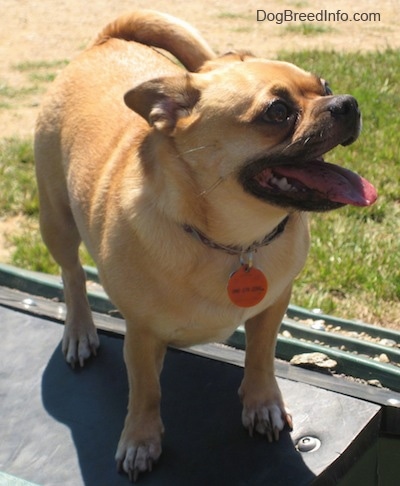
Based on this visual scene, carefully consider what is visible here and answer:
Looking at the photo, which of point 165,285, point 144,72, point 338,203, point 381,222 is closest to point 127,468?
point 165,285

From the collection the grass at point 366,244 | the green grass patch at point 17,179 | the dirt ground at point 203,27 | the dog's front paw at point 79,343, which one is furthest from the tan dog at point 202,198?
the dirt ground at point 203,27

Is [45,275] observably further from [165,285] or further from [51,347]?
[165,285]

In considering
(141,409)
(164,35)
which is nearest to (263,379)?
(141,409)

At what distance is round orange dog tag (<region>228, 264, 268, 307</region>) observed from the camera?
2729 mm

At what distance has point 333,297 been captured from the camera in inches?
164

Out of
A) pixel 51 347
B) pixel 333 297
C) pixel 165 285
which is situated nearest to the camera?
pixel 165 285

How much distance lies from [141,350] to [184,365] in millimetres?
498

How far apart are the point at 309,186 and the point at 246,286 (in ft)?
1.34

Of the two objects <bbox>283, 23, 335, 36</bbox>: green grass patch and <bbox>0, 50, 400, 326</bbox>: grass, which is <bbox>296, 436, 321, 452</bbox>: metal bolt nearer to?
<bbox>0, 50, 400, 326</bbox>: grass

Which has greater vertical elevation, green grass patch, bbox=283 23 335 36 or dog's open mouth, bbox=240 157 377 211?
dog's open mouth, bbox=240 157 377 211

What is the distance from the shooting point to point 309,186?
8.25 ft

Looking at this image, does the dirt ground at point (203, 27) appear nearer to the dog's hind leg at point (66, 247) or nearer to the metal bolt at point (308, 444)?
the dog's hind leg at point (66, 247)

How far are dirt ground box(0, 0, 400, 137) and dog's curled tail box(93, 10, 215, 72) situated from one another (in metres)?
3.46

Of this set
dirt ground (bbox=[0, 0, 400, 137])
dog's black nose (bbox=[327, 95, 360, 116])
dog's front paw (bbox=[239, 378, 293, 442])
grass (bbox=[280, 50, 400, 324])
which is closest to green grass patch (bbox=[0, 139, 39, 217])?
dirt ground (bbox=[0, 0, 400, 137])
